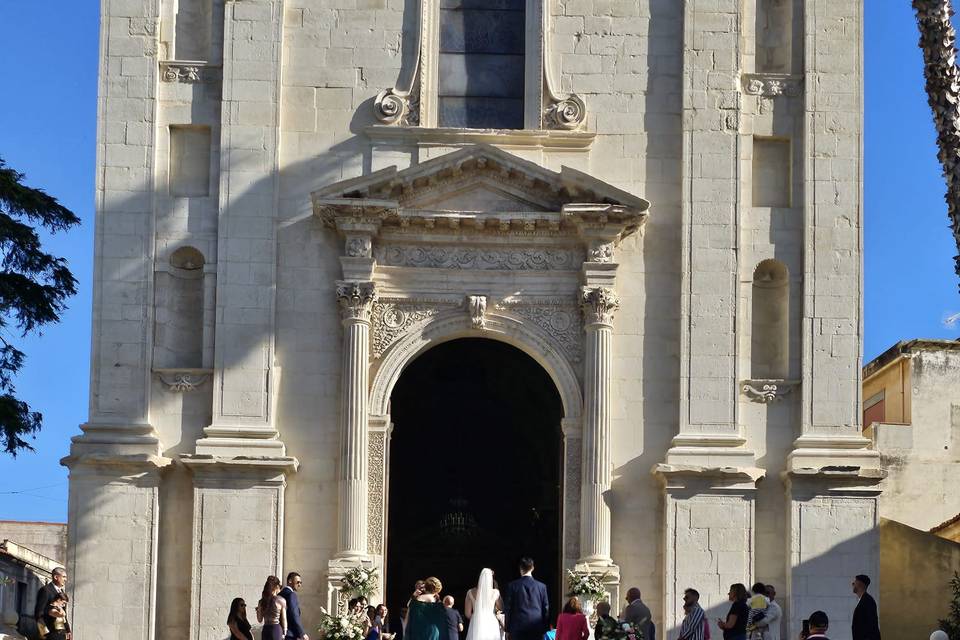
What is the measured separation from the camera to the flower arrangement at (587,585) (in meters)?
32.8

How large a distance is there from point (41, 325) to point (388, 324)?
6.12 metres

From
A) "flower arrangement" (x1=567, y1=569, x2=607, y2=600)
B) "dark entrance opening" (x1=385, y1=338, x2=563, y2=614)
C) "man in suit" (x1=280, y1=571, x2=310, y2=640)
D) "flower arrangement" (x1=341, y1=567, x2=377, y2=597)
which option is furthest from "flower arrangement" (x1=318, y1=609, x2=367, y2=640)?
"dark entrance opening" (x1=385, y1=338, x2=563, y2=614)

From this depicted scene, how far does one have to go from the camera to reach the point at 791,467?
3350cm

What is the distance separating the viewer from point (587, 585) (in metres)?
32.8

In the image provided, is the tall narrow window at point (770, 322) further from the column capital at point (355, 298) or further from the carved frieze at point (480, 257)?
the column capital at point (355, 298)

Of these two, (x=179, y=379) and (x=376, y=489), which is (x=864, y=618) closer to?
(x=376, y=489)

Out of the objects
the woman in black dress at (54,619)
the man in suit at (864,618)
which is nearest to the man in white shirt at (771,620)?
the man in suit at (864,618)

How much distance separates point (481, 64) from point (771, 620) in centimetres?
1047

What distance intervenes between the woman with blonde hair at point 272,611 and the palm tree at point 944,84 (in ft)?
32.1

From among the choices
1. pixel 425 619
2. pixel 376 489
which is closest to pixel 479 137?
pixel 376 489

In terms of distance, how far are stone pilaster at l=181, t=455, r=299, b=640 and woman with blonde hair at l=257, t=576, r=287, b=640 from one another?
4051mm

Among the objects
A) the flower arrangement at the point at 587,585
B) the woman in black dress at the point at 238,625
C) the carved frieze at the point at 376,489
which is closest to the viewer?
the woman in black dress at the point at 238,625

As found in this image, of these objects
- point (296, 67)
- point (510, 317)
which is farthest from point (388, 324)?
point (296, 67)

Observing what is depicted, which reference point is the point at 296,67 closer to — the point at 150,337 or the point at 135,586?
the point at 150,337
